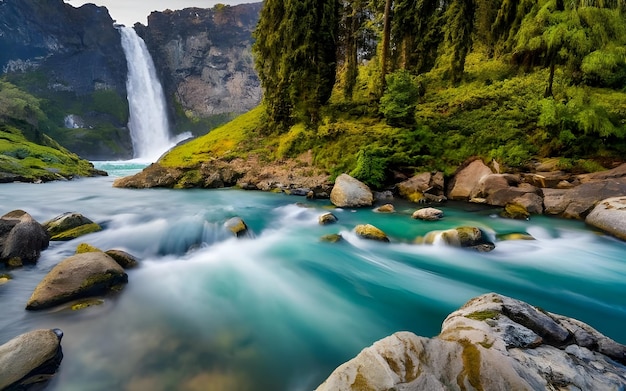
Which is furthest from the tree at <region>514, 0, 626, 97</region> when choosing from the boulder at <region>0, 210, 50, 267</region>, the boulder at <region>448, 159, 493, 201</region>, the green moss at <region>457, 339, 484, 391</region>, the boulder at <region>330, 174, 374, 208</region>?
the boulder at <region>0, 210, 50, 267</region>

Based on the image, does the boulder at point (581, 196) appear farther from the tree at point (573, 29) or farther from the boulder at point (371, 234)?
the boulder at point (371, 234)

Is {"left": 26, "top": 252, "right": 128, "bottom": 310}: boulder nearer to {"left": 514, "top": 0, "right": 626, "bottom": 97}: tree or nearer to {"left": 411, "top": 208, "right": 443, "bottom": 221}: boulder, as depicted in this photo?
{"left": 411, "top": 208, "right": 443, "bottom": 221}: boulder

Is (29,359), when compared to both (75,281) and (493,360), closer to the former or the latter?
(75,281)

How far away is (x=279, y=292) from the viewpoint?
6.04 m

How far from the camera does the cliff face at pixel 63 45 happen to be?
7338 cm

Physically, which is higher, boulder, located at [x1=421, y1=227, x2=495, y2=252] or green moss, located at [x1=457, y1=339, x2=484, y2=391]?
green moss, located at [x1=457, y1=339, x2=484, y2=391]

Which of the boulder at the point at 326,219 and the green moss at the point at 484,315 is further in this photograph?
the boulder at the point at 326,219

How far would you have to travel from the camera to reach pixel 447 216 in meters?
10.7

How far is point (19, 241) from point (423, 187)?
13.7m

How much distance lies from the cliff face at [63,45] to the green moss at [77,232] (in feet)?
293

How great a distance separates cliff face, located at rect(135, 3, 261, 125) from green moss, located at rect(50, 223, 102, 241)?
91.4 meters

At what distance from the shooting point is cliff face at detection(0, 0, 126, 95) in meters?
73.4

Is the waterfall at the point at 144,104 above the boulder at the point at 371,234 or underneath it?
above

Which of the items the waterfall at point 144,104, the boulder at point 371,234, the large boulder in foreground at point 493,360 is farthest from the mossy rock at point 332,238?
the waterfall at point 144,104
